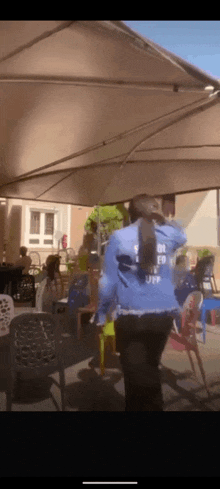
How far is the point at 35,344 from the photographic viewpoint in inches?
118

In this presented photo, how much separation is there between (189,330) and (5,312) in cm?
192

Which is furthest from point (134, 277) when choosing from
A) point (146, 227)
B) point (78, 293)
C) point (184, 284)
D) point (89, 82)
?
point (184, 284)

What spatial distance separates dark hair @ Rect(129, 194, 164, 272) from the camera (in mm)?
2438

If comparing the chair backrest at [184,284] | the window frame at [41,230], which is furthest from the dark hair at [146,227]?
the window frame at [41,230]

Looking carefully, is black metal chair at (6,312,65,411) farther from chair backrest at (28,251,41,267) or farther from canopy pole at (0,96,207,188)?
chair backrest at (28,251,41,267)

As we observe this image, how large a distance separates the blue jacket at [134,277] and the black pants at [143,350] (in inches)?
2.4

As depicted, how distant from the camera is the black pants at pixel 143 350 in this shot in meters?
2.46

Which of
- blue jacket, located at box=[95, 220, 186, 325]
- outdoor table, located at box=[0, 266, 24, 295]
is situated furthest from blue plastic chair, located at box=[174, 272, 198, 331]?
outdoor table, located at box=[0, 266, 24, 295]

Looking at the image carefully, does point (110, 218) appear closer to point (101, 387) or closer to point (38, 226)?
point (38, 226)

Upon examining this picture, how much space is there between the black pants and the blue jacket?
0.20 feet
